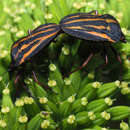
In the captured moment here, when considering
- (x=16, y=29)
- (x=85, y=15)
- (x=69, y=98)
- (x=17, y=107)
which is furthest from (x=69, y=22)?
(x=17, y=107)

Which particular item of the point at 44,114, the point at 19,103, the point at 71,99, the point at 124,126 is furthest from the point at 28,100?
the point at 124,126

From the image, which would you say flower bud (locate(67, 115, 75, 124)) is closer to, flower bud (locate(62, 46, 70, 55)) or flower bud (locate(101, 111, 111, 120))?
flower bud (locate(101, 111, 111, 120))

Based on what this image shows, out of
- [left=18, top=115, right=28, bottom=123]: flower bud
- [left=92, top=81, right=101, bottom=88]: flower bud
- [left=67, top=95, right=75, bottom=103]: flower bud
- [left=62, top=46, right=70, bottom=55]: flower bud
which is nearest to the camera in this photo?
[left=18, top=115, right=28, bottom=123]: flower bud

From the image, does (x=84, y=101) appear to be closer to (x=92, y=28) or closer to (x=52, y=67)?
(x=52, y=67)

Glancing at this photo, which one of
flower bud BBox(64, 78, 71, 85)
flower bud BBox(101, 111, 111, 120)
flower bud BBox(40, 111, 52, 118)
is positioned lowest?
flower bud BBox(101, 111, 111, 120)

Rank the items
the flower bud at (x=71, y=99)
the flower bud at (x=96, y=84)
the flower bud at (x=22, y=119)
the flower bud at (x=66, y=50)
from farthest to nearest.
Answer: the flower bud at (x=66, y=50) < the flower bud at (x=96, y=84) < the flower bud at (x=71, y=99) < the flower bud at (x=22, y=119)

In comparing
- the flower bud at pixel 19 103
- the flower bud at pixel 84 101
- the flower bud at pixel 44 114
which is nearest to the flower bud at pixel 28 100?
the flower bud at pixel 19 103

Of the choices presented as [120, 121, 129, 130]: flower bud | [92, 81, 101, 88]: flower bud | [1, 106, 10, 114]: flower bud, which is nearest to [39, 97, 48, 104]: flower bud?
[1, 106, 10, 114]: flower bud

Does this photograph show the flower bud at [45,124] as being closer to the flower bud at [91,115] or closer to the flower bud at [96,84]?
the flower bud at [91,115]
